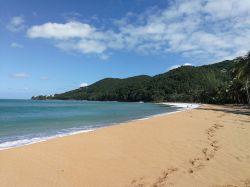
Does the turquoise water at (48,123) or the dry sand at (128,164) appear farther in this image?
the turquoise water at (48,123)

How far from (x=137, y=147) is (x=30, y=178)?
455cm

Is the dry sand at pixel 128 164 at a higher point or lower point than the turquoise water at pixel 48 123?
lower

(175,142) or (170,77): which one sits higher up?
(170,77)

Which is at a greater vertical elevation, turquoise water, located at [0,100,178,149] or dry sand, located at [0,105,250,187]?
turquoise water, located at [0,100,178,149]

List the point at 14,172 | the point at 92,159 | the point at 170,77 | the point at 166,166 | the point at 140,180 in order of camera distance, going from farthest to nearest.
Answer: the point at 170,77, the point at 92,159, the point at 166,166, the point at 14,172, the point at 140,180

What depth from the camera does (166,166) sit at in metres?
7.54

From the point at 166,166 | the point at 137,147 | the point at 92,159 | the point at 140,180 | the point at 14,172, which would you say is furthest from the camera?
the point at 137,147

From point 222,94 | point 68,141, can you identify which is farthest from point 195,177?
point 222,94

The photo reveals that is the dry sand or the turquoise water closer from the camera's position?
the dry sand

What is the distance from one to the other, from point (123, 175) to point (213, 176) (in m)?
1.99

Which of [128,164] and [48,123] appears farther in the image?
[48,123]

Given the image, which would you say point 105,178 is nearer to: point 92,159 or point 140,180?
point 140,180

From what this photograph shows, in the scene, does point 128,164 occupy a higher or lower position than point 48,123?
lower

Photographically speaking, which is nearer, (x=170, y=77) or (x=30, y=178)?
(x=30, y=178)
